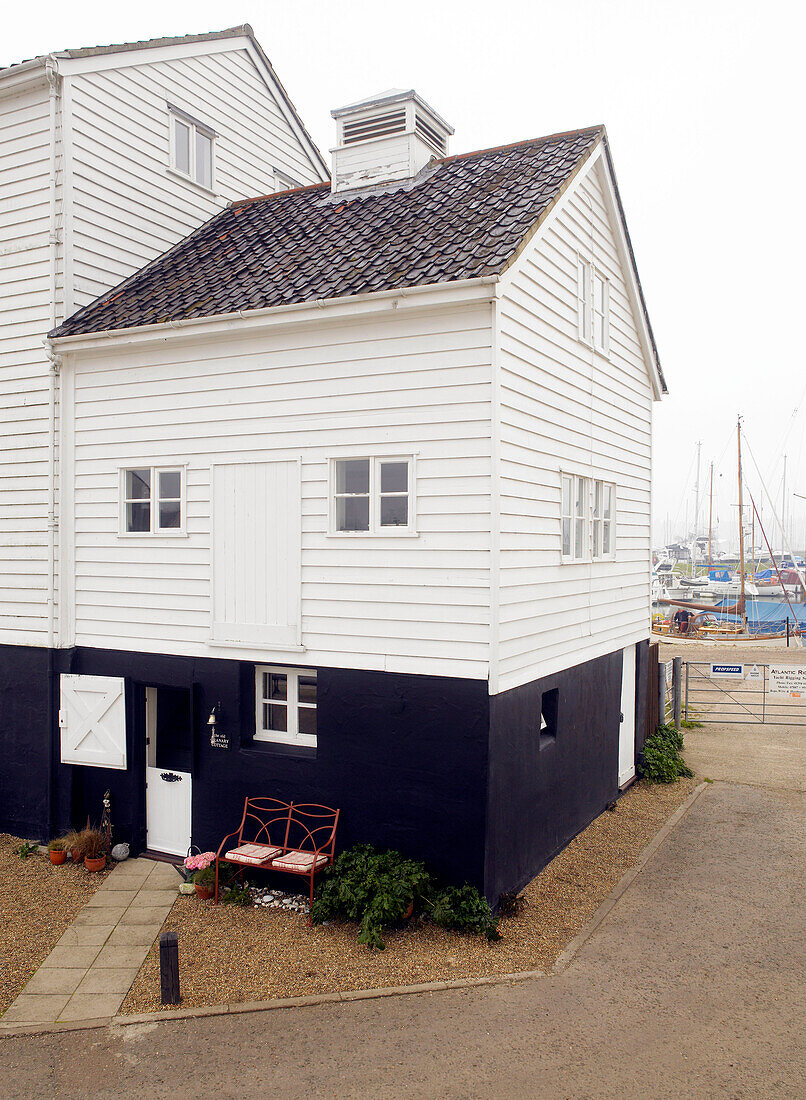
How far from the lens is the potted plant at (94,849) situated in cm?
1098

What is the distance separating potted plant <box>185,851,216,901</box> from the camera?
1016cm

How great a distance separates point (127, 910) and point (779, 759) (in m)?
13.4

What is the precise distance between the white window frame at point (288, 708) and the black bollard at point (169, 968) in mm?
3041

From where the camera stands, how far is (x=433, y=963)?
8.51 m

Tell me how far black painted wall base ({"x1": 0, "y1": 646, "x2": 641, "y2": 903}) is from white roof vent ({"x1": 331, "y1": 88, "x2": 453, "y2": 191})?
800cm

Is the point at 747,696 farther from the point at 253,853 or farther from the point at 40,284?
the point at 40,284

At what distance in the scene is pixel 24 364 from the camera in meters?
12.1

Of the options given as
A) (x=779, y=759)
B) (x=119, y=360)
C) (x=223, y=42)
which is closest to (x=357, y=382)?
(x=119, y=360)

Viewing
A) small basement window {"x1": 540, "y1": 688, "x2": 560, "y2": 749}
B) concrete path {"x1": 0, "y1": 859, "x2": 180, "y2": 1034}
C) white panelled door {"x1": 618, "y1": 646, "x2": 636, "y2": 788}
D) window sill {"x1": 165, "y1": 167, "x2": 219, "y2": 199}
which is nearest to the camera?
concrete path {"x1": 0, "y1": 859, "x2": 180, "y2": 1034}

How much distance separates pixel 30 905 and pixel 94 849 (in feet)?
3.85

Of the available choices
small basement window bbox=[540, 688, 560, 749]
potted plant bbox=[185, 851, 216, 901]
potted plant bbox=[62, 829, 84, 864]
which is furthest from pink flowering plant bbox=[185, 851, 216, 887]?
small basement window bbox=[540, 688, 560, 749]

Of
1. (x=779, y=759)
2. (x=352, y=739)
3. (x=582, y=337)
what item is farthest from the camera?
(x=779, y=759)

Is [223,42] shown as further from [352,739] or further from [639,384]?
[352,739]

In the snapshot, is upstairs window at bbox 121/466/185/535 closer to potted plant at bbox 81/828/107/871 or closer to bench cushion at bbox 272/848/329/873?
potted plant at bbox 81/828/107/871
